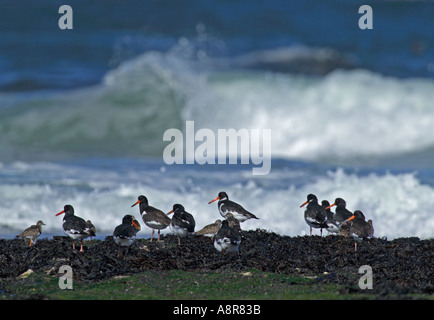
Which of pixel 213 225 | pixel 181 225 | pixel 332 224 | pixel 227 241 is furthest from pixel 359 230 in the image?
pixel 181 225

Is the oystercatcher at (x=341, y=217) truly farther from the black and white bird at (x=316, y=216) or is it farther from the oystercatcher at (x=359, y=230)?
the oystercatcher at (x=359, y=230)

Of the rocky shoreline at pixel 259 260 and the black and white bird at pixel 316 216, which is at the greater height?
the black and white bird at pixel 316 216

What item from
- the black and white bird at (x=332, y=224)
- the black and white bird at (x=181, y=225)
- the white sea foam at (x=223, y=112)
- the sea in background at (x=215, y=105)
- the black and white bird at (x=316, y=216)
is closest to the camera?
the black and white bird at (x=181, y=225)

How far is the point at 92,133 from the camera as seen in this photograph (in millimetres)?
33875

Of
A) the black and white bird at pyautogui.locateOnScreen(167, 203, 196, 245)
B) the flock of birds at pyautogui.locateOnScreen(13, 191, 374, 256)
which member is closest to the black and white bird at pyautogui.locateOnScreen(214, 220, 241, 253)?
the flock of birds at pyautogui.locateOnScreen(13, 191, 374, 256)

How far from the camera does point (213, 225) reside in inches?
633

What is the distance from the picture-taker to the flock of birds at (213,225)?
13930 mm

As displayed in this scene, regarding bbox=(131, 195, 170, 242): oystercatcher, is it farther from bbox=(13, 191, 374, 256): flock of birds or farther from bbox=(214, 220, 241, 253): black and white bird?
bbox=(214, 220, 241, 253): black and white bird

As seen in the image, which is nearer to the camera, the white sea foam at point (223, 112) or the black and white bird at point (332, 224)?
the black and white bird at point (332, 224)

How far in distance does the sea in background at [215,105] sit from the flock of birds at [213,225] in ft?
9.40

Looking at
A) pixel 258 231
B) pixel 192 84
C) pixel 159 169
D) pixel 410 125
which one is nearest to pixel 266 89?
pixel 192 84

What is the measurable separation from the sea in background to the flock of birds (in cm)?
286

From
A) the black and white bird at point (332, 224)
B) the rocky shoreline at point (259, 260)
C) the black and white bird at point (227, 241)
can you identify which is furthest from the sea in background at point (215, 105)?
the black and white bird at point (227, 241)

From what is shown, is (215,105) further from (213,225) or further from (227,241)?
(227,241)
